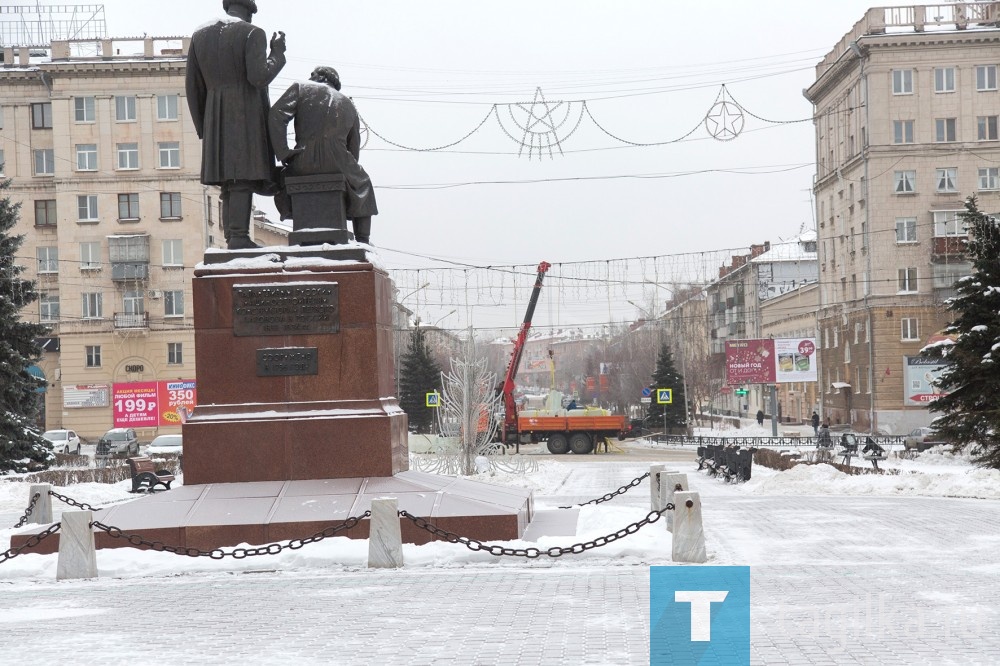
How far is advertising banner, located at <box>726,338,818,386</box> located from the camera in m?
52.9

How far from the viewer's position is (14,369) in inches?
1315

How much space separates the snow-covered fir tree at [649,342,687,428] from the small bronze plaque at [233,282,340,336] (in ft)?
181

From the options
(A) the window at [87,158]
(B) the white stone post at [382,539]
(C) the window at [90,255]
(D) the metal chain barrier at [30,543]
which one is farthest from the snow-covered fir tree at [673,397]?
(B) the white stone post at [382,539]

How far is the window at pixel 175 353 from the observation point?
58.5m

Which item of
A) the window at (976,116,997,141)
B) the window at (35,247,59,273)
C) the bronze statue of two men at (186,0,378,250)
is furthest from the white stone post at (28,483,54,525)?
the window at (976,116,997,141)

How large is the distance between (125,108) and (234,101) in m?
46.5

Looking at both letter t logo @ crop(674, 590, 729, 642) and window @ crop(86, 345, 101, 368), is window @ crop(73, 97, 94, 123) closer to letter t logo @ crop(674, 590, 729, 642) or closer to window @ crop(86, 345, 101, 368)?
window @ crop(86, 345, 101, 368)

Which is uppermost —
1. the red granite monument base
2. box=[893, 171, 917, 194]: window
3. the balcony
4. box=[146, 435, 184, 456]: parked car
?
box=[893, 171, 917, 194]: window

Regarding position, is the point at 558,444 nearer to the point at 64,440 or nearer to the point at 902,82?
the point at 64,440

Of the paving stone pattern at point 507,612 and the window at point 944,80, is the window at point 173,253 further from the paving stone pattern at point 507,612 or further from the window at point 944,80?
the paving stone pattern at point 507,612

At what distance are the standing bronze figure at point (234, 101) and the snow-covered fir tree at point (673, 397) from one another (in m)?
54.6

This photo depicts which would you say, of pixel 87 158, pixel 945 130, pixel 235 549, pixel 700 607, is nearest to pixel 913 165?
pixel 945 130

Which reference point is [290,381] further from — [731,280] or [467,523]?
[731,280]

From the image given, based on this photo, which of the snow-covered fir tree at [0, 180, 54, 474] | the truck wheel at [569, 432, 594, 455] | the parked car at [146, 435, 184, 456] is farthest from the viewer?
the truck wheel at [569, 432, 594, 455]
